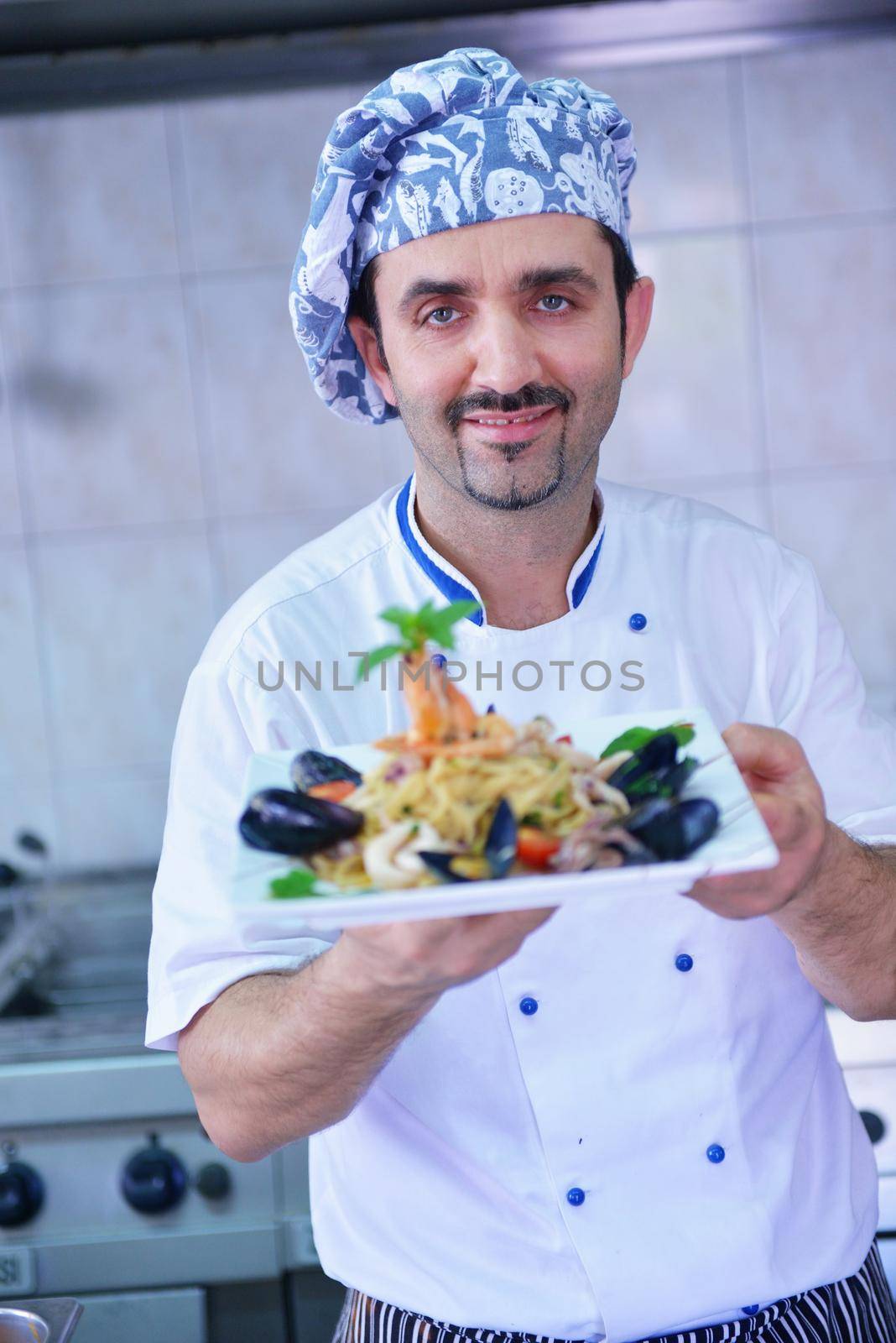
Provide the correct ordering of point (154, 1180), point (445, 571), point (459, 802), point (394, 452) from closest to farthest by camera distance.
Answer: point (459, 802)
point (445, 571)
point (154, 1180)
point (394, 452)

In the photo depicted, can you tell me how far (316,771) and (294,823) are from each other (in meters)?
0.08

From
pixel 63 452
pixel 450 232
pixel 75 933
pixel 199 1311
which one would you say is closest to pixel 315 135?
pixel 63 452

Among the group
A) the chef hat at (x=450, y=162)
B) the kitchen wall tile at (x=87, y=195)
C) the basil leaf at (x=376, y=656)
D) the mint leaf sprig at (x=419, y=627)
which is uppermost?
the kitchen wall tile at (x=87, y=195)

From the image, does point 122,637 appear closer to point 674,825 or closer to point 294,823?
point 294,823

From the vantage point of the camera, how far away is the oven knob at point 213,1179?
189 cm

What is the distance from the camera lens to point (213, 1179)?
190 centimetres

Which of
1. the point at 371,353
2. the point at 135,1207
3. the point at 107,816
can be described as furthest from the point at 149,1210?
the point at 371,353

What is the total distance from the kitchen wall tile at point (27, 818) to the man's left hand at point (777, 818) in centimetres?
169

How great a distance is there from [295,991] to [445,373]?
0.57 meters

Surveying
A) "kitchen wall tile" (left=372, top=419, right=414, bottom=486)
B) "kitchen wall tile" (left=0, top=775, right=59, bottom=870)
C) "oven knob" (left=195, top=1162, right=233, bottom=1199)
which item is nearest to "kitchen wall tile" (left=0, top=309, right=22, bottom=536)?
"kitchen wall tile" (left=0, top=775, right=59, bottom=870)

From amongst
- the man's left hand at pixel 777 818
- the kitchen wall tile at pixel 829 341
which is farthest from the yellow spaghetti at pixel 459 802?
the kitchen wall tile at pixel 829 341

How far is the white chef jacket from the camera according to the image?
1.24m

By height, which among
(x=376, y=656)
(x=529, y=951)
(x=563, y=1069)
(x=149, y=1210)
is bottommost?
(x=149, y=1210)

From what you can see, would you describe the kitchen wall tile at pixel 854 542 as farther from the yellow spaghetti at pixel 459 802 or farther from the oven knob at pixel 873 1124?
the yellow spaghetti at pixel 459 802
